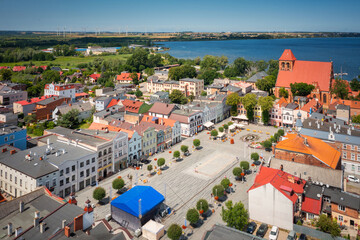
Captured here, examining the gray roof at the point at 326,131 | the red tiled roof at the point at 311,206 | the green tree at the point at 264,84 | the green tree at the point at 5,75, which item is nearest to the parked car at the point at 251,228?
Result: the red tiled roof at the point at 311,206

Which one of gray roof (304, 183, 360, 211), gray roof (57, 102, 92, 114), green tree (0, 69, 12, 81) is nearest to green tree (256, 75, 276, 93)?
gray roof (57, 102, 92, 114)

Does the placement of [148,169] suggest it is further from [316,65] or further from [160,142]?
[316,65]

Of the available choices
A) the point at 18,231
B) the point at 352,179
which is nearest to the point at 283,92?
the point at 352,179

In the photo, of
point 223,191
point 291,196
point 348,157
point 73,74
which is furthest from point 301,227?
point 73,74

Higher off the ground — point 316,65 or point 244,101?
point 316,65

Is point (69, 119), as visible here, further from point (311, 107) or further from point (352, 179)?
point (352, 179)

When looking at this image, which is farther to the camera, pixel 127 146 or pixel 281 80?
pixel 281 80

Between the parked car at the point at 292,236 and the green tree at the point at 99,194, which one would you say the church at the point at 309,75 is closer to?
the parked car at the point at 292,236
